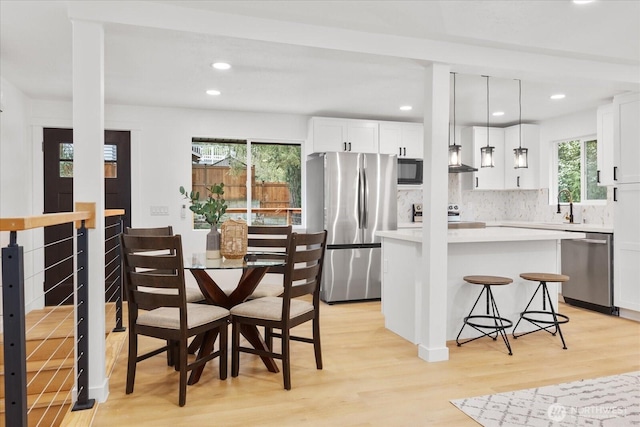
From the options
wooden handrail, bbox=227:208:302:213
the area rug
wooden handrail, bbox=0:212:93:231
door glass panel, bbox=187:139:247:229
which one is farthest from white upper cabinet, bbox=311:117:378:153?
wooden handrail, bbox=0:212:93:231

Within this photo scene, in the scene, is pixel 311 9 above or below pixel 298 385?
above

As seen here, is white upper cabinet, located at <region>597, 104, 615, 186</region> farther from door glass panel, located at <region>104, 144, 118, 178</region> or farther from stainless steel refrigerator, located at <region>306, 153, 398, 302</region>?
door glass panel, located at <region>104, 144, 118, 178</region>

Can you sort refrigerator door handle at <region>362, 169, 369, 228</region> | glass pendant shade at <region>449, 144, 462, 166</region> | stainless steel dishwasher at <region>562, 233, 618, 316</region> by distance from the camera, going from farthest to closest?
refrigerator door handle at <region>362, 169, 369, 228</region>, stainless steel dishwasher at <region>562, 233, 618, 316</region>, glass pendant shade at <region>449, 144, 462, 166</region>

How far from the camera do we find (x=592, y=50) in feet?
11.4

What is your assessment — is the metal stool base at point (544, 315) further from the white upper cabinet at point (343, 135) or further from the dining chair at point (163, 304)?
the white upper cabinet at point (343, 135)

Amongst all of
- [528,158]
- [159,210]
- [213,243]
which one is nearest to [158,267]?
[213,243]

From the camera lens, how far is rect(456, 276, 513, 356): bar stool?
3511 mm

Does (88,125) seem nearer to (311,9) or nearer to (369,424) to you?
(311,9)

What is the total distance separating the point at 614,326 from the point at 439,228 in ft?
7.70

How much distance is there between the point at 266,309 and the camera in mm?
2914

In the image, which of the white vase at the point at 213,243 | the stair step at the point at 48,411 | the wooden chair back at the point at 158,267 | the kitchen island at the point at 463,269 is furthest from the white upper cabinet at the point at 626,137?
the stair step at the point at 48,411

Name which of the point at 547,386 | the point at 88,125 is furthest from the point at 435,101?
the point at 88,125

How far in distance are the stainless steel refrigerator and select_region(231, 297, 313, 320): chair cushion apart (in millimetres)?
2252

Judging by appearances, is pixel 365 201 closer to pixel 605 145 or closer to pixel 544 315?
pixel 544 315
